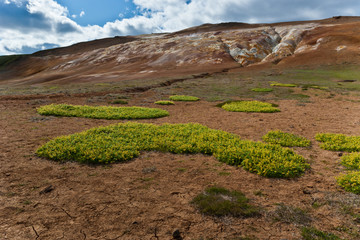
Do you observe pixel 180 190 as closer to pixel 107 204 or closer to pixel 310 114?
pixel 107 204

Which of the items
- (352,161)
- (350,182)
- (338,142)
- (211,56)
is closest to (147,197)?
(350,182)

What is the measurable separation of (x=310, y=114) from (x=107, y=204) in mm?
16040

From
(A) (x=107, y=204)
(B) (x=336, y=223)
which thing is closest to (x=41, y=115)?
(A) (x=107, y=204)

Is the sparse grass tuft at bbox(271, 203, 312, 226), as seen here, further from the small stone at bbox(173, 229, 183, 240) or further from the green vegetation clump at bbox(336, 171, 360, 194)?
the small stone at bbox(173, 229, 183, 240)

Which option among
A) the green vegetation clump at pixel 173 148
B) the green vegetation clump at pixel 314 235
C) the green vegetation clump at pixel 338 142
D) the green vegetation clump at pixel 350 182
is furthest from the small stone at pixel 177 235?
the green vegetation clump at pixel 338 142

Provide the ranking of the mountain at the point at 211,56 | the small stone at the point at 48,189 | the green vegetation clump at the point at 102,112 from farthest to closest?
the mountain at the point at 211,56 → the green vegetation clump at the point at 102,112 → the small stone at the point at 48,189

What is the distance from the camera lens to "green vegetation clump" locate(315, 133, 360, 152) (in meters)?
9.26

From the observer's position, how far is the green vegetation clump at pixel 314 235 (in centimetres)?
440

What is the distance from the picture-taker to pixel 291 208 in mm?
5418

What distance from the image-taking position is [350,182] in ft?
21.0

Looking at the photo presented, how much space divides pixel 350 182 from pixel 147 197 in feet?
19.0

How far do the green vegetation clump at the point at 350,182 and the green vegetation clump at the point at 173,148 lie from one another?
1.07 metres

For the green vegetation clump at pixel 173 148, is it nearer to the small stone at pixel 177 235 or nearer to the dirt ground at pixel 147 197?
the dirt ground at pixel 147 197

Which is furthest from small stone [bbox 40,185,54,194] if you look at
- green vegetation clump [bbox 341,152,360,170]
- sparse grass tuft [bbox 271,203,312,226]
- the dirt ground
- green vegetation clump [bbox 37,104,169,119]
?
green vegetation clump [bbox 341,152,360,170]
